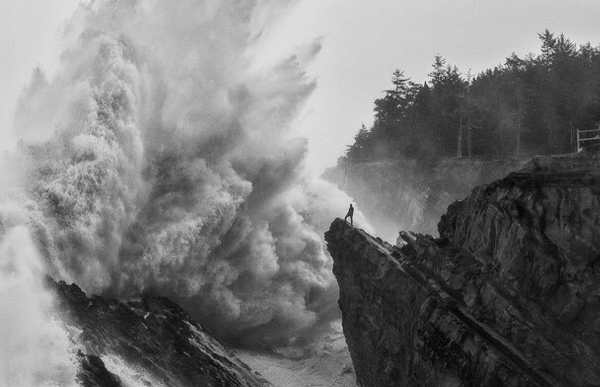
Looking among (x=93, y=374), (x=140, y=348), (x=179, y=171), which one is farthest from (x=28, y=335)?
(x=179, y=171)

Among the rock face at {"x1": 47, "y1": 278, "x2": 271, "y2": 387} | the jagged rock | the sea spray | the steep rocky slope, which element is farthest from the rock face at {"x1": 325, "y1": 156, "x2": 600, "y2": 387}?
the steep rocky slope

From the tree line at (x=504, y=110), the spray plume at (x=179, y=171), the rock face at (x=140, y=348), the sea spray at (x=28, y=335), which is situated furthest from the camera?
the tree line at (x=504, y=110)

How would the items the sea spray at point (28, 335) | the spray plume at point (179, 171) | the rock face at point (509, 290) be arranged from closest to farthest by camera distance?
the rock face at point (509, 290) → the sea spray at point (28, 335) → the spray plume at point (179, 171)

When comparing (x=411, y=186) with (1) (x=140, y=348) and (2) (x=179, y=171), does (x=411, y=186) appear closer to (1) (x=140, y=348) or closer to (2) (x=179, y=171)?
(2) (x=179, y=171)

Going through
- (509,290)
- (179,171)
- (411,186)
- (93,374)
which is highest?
(179,171)

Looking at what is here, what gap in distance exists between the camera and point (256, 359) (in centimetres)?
3112

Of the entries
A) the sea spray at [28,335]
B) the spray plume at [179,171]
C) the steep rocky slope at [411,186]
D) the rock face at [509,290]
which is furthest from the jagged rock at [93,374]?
the steep rocky slope at [411,186]

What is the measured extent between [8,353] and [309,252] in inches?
870

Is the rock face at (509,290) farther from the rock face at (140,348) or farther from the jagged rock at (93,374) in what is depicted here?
the jagged rock at (93,374)

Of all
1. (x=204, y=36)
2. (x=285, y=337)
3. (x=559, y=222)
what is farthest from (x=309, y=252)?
(x=559, y=222)

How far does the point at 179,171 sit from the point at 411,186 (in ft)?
78.2

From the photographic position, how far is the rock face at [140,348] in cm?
2136

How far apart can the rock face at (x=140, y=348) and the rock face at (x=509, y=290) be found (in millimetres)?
7648

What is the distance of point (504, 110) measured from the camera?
144 feet
